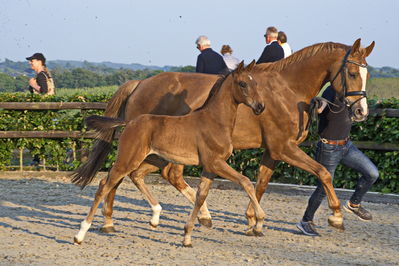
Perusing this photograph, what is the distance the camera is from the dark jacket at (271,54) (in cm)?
930

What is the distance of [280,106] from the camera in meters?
7.64

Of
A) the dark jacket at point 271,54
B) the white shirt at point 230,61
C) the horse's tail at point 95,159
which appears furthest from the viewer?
the white shirt at point 230,61

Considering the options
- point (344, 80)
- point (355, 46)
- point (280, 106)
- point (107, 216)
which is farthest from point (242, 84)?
point (107, 216)

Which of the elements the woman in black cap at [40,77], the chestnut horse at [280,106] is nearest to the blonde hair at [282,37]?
the chestnut horse at [280,106]

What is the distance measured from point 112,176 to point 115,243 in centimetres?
72

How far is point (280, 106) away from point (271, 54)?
1848 millimetres

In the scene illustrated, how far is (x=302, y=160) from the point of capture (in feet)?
24.4

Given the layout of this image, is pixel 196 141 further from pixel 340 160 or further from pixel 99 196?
pixel 340 160

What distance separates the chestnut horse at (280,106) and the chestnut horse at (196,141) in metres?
0.87

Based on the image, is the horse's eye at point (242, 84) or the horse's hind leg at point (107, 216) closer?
the horse's eye at point (242, 84)

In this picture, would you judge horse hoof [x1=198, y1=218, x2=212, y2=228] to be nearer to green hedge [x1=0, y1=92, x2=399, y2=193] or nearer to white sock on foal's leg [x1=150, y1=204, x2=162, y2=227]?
white sock on foal's leg [x1=150, y1=204, x2=162, y2=227]

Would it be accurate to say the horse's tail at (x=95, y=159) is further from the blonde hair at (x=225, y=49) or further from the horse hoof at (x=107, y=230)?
the blonde hair at (x=225, y=49)

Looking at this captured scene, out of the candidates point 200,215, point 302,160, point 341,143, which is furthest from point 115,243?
point 341,143

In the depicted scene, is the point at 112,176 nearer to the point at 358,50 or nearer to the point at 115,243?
the point at 115,243
